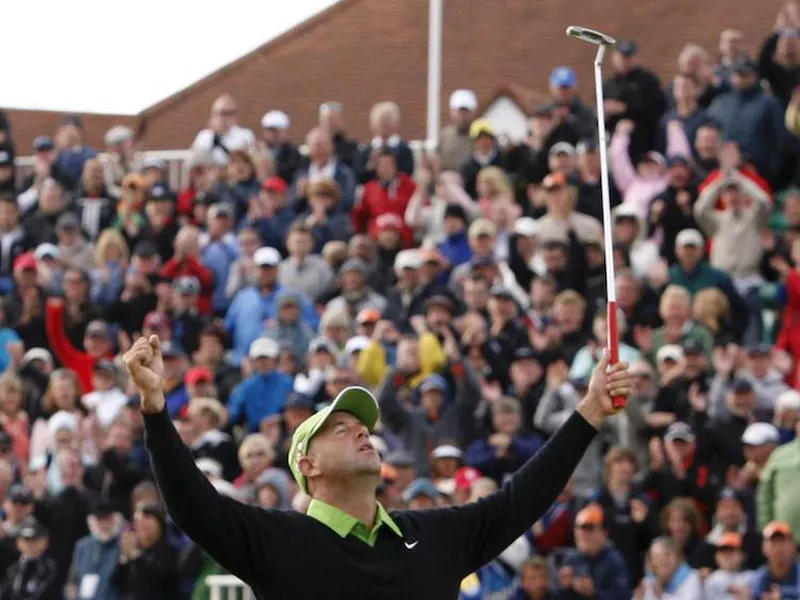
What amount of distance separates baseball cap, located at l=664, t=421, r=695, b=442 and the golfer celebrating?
799cm

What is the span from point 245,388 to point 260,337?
0.85m

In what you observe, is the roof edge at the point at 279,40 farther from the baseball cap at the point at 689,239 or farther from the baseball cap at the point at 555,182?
the baseball cap at the point at 689,239

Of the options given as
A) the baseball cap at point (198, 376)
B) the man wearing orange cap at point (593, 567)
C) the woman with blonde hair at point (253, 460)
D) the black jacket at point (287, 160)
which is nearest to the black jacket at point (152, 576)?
the woman with blonde hair at point (253, 460)

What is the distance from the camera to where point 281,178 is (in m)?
20.9

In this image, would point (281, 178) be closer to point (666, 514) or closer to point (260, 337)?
point (260, 337)

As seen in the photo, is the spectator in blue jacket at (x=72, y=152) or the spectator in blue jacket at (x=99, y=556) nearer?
the spectator in blue jacket at (x=99, y=556)

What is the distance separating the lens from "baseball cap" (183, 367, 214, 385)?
1766 centimetres

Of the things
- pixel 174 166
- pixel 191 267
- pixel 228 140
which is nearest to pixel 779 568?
pixel 191 267

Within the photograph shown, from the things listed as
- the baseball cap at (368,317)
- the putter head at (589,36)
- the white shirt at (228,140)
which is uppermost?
the putter head at (589,36)

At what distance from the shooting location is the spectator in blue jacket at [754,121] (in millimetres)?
18438

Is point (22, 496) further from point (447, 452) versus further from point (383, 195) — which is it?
point (383, 195)

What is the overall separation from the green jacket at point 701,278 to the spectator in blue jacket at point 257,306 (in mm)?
3024

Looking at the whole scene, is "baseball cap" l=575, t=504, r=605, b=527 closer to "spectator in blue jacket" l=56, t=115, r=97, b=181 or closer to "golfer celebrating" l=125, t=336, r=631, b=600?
"golfer celebrating" l=125, t=336, r=631, b=600

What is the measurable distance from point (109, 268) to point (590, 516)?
268 inches
